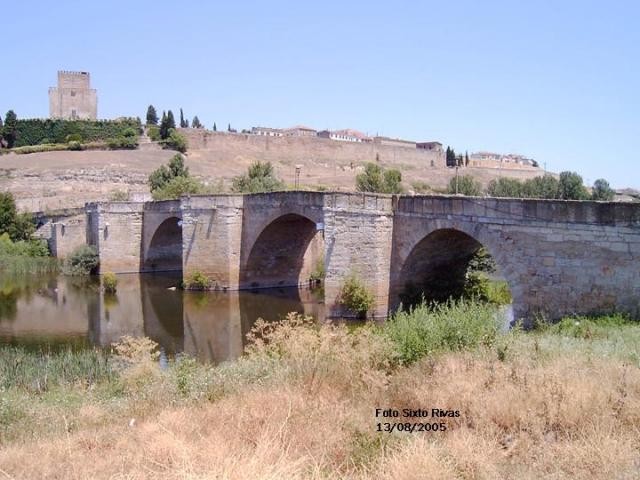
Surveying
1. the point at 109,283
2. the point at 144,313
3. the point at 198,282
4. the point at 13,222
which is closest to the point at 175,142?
the point at 13,222

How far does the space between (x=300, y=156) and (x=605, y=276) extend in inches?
1962

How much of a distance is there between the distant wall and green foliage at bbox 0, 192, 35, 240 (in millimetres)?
22674

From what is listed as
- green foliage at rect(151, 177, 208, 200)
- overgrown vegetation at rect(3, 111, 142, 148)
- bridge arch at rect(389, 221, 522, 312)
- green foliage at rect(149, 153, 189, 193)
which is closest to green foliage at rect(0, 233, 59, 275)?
green foliage at rect(151, 177, 208, 200)

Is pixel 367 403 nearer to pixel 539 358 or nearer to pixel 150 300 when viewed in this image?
pixel 539 358

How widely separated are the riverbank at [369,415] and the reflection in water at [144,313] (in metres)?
6.77

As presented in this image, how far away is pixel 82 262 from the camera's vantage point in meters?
27.3

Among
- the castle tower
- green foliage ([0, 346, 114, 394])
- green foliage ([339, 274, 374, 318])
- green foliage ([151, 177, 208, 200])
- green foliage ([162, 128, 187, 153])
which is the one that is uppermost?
the castle tower

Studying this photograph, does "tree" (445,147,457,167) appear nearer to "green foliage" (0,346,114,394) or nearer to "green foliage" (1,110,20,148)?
"green foliage" (1,110,20,148)

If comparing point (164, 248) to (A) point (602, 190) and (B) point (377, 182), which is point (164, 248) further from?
(A) point (602, 190)

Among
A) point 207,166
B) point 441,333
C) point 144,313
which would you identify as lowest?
point 144,313

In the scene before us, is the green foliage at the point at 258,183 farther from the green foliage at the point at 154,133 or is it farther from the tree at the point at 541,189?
the green foliage at the point at 154,133

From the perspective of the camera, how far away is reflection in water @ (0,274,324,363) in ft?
50.5

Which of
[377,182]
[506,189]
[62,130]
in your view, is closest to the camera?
[377,182]

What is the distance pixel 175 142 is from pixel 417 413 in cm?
4959
